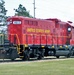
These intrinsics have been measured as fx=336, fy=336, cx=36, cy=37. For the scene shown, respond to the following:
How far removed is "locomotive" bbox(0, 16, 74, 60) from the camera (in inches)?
1135

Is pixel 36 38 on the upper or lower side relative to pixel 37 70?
upper

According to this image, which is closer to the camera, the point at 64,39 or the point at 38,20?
the point at 38,20

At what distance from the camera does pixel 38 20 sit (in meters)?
32.2

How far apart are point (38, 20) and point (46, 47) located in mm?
2811

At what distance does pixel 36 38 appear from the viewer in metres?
31.8

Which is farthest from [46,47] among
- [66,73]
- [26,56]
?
[66,73]

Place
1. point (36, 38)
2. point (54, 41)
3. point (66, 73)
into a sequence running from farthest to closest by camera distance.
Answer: point (54, 41) → point (36, 38) → point (66, 73)

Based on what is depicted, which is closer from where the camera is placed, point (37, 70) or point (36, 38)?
point (37, 70)

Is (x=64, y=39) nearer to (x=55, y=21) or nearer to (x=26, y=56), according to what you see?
(x=55, y=21)

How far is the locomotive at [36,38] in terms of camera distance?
94.6 ft

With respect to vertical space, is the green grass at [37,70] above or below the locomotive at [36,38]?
below

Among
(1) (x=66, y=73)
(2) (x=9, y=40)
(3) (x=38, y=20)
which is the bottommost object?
(1) (x=66, y=73)

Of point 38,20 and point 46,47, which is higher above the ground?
point 38,20

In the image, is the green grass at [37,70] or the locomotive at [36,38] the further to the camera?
the locomotive at [36,38]
